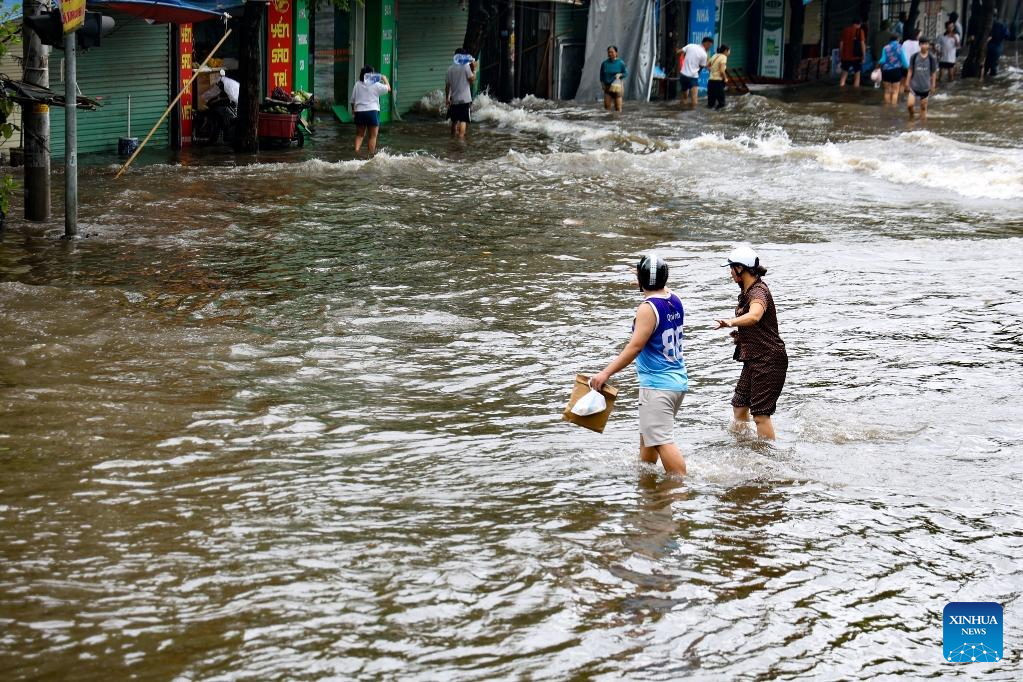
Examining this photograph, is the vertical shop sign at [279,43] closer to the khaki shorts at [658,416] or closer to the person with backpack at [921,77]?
the person with backpack at [921,77]

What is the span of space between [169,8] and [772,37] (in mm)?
27086

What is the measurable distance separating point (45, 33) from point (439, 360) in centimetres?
610

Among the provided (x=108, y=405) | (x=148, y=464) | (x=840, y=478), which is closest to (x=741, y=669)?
(x=840, y=478)

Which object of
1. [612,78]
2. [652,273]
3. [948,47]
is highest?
[948,47]

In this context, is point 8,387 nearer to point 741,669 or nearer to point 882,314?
point 741,669

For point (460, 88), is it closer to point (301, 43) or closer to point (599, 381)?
point (301, 43)

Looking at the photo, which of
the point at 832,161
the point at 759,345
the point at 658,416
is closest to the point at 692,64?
the point at 832,161

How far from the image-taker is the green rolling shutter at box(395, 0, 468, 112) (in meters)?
30.0

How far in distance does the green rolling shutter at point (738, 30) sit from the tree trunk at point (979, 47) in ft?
23.6

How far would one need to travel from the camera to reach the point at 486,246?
1531cm

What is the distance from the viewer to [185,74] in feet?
A: 75.5

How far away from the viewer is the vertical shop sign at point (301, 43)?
83.0ft

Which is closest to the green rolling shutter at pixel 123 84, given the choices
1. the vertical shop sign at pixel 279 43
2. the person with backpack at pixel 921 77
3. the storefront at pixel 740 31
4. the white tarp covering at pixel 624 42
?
the vertical shop sign at pixel 279 43

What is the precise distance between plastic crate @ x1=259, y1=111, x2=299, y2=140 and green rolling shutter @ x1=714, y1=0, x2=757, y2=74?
19631mm
